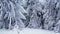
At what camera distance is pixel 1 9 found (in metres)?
3.51

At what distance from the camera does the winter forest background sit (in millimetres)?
3475

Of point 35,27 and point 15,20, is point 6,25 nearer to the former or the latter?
point 15,20

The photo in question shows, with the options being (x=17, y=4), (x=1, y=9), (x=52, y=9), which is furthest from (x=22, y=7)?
(x=52, y=9)

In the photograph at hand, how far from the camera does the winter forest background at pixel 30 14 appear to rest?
11.4 ft

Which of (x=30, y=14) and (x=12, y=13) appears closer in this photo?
(x=12, y=13)

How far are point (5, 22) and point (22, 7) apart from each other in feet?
1.67

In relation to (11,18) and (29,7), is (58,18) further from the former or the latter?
(11,18)

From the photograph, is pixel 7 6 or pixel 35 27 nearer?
pixel 7 6

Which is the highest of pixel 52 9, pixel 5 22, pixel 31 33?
pixel 52 9

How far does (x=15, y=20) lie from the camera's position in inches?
139

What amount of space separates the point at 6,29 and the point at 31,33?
0.57m

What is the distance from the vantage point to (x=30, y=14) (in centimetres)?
377

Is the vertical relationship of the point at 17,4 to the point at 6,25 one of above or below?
above

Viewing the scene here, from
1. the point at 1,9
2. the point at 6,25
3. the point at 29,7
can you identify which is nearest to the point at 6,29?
the point at 6,25
